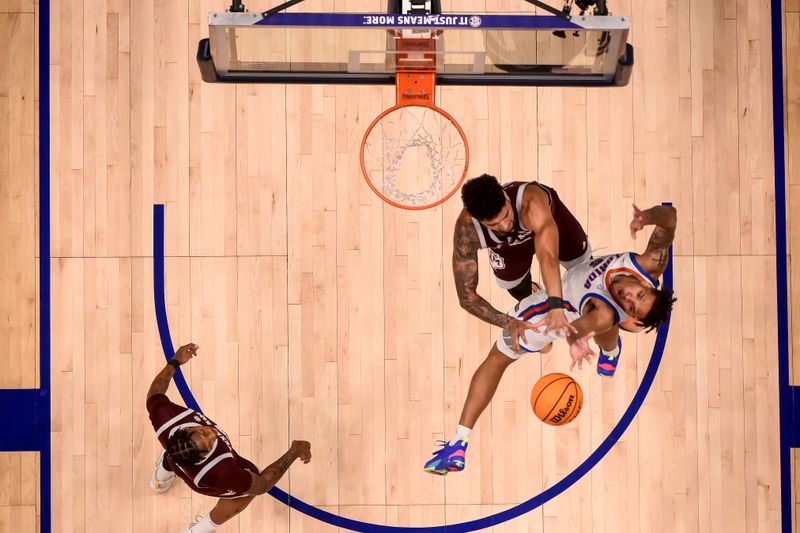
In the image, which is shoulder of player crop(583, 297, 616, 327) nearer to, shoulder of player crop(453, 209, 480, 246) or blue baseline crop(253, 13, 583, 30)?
shoulder of player crop(453, 209, 480, 246)

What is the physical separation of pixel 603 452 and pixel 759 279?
6.01 ft

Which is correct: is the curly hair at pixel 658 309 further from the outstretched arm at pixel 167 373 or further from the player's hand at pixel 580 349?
the outstretched arm at pixel 167 373

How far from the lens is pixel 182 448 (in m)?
4.50

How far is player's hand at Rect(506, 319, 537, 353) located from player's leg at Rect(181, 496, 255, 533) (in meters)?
2.14

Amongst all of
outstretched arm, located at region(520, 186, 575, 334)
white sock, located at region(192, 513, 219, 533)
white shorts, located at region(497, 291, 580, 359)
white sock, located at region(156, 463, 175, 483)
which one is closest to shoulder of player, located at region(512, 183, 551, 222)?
outstretched arm, located at region(520, 186, 575, 334)

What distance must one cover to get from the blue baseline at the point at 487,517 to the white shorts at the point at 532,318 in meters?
1.30

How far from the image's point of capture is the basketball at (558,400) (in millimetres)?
4664

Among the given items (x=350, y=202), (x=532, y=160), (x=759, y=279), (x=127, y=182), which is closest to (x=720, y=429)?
(x=759, y=279)

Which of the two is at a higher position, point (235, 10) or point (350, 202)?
point (235, 10)

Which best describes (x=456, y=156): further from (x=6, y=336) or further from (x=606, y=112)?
(x=6, y=336)

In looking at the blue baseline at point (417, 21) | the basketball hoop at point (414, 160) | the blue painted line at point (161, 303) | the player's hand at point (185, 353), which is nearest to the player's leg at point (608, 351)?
the basketball hoop at point (414, 160)

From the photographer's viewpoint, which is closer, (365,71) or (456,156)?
(365,71)

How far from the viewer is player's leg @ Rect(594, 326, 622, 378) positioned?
5.06 metres

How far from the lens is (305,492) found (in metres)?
5.66
